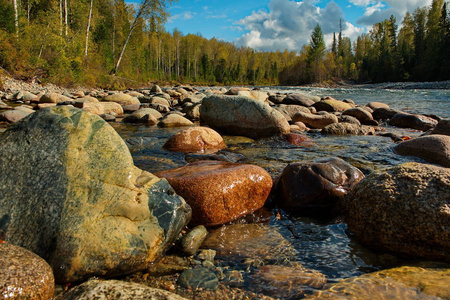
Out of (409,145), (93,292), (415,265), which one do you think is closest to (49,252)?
(93,292)

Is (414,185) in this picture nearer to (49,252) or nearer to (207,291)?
(207,291)

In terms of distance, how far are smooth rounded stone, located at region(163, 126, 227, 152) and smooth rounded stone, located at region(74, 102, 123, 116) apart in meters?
5.49

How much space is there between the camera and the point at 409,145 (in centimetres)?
600

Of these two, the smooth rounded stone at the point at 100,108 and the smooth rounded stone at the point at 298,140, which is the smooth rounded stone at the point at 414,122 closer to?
the smooth rounded stone at the point at 298,140

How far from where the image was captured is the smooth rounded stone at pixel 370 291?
1.92m

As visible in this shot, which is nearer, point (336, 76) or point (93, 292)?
point (93, 292)

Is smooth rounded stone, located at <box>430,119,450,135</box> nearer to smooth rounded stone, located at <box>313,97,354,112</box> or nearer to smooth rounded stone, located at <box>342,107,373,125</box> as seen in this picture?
smooth rounded stone, located at <box>342,107,373,125</box>

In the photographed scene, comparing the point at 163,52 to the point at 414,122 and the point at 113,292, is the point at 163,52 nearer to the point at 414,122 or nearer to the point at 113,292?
the point at 414,122

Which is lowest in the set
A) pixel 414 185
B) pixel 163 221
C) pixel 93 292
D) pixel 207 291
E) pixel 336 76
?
pixel 207 291

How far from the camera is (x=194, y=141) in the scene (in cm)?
615

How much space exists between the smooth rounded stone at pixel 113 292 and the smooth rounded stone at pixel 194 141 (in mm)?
4185

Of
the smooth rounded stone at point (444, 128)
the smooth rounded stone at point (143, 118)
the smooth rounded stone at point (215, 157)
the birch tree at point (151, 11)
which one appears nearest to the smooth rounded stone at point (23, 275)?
the smooth rounded stone at point (215, 157)

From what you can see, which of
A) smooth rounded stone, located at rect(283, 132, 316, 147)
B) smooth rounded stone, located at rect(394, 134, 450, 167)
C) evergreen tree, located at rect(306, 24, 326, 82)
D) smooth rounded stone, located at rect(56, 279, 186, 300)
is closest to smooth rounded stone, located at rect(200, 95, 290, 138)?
smooth rounded stone, located at rect(283, 132, 316, 147)

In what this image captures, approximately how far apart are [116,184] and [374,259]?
234 centimetres
